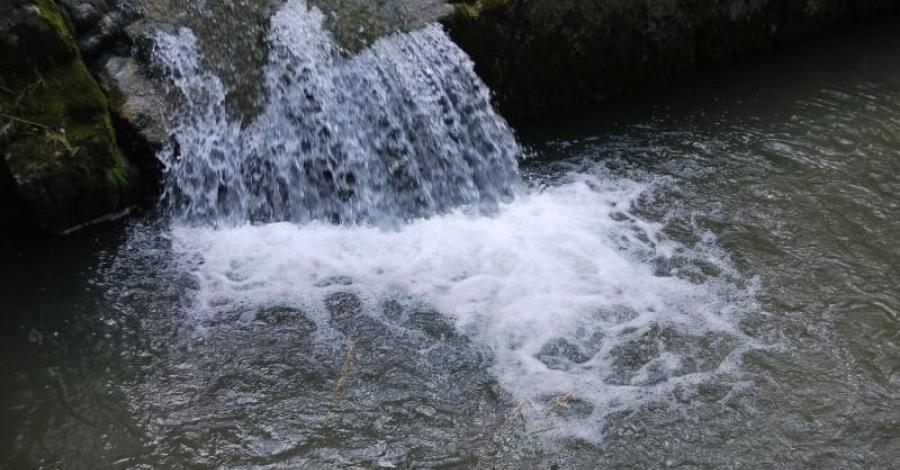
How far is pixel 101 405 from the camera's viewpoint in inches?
143

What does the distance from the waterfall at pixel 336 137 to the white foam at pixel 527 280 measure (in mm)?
217

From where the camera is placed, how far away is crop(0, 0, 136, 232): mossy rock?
4656 mm

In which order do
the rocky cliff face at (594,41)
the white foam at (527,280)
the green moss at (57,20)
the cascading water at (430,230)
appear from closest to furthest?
the white foam at (527,280), the cascading water at (430,230), the green moss at (57,20), the rocky cliff face at (594,41)

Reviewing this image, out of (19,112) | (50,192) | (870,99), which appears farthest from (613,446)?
(870,99)

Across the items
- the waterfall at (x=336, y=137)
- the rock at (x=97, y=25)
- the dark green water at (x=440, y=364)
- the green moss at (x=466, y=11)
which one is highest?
the rock at (x=97, y=25)

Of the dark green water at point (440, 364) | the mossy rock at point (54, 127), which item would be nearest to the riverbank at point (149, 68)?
the mossy rock at point (54, 127)

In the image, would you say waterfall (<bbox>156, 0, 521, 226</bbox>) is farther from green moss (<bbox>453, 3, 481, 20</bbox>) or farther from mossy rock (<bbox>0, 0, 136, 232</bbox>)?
mossy rock (<bbox>0, 0, 136, 232</bbox>)

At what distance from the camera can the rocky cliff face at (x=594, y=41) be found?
6016 millimetres

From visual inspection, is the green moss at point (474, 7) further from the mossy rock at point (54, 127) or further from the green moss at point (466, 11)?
the mossy rock at point (54, 127)

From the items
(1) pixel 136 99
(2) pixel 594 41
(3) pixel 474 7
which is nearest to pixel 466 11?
(3) pixel 474 7

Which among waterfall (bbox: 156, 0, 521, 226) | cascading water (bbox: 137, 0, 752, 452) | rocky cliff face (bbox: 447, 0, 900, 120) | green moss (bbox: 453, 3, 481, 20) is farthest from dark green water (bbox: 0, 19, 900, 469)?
green moss (bbox: 453, 3, 481, 20)

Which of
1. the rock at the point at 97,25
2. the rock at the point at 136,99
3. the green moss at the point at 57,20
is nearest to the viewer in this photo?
the green moss at the point at 57,20

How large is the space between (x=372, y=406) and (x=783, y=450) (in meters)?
1.83

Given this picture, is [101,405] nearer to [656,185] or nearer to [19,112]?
[19,112]
